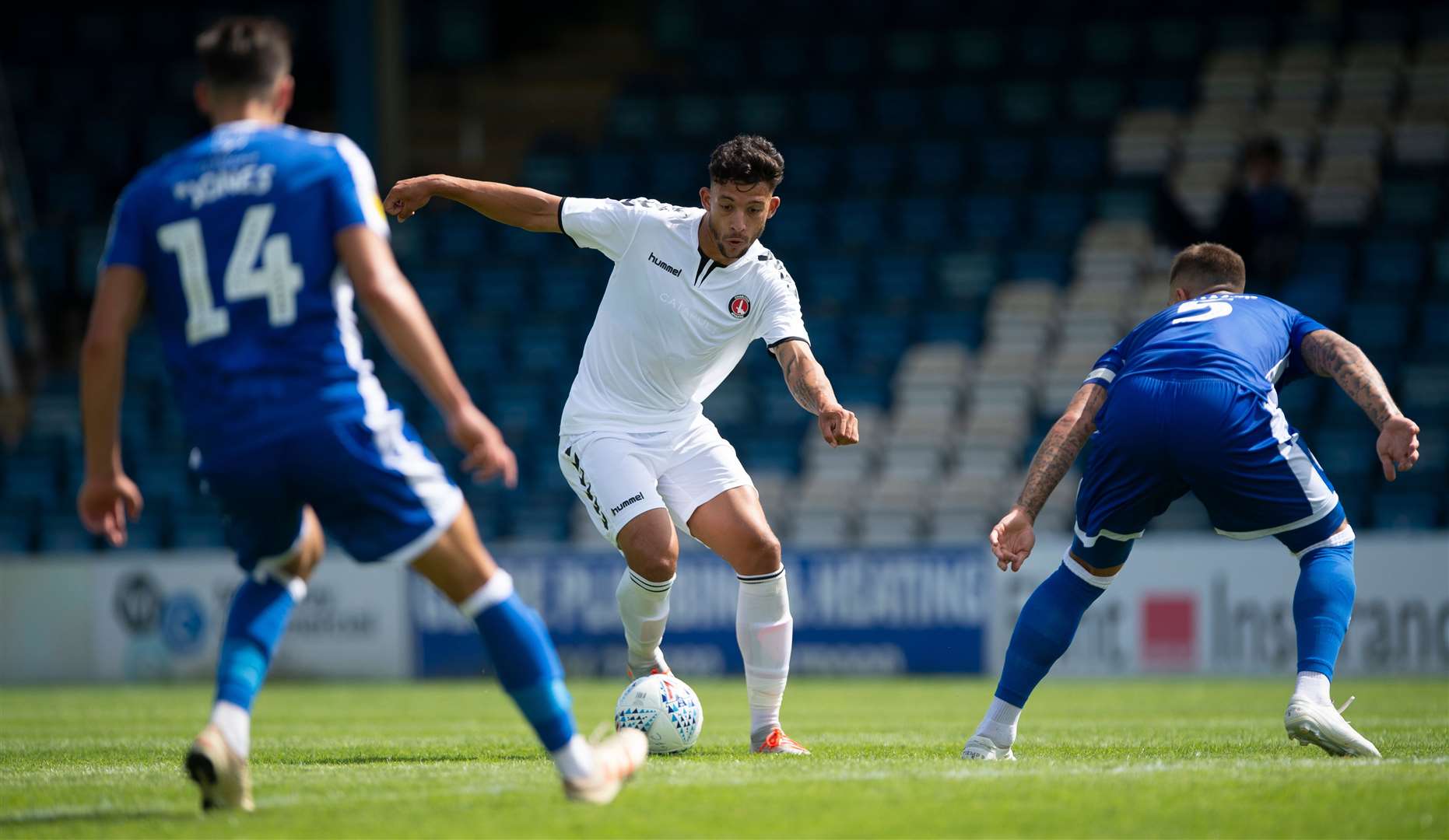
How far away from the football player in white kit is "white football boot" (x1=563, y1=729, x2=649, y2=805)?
173 cm

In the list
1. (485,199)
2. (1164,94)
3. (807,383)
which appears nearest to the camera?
(807,383)

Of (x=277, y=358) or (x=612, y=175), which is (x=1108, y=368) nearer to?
(x=277, y=358)

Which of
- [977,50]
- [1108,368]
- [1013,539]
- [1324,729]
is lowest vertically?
[1324,729]

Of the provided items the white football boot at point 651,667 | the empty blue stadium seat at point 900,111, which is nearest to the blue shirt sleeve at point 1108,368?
the white football boot at point 651,667

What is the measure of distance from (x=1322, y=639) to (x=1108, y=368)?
4.20 ft

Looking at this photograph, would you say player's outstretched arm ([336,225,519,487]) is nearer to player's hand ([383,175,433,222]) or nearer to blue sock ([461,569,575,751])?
blue sock ([461,569,575,751])

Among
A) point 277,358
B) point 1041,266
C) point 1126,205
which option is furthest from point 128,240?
point 1126,205

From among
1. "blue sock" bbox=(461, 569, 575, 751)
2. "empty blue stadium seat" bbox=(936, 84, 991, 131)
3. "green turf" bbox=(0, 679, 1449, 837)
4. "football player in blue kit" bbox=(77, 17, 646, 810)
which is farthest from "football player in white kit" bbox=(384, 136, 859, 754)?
"empty blue stadium seat" bbox=(936, 84, 991, 131)

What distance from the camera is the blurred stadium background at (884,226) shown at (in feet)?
52.6

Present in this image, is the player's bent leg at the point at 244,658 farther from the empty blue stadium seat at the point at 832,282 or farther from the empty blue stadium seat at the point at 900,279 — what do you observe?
the empty blue stadium seat at the point at 900,279

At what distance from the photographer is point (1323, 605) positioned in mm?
6176

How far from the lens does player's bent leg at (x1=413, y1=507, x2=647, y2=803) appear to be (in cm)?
455

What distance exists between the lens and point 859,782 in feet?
17.0

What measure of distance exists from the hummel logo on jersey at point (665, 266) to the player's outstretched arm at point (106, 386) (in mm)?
2752
